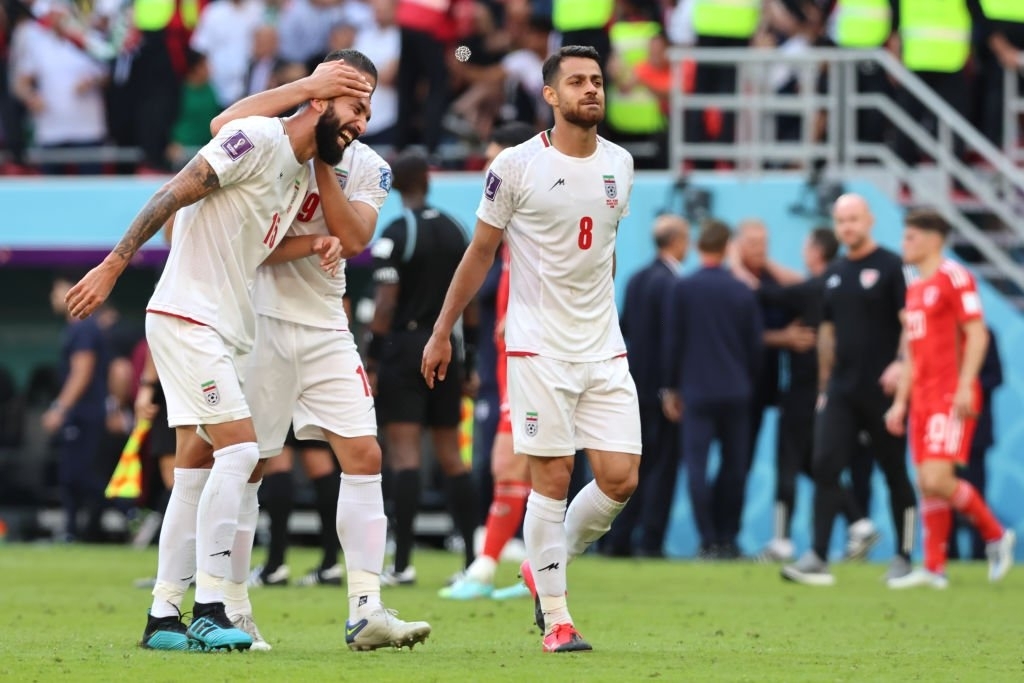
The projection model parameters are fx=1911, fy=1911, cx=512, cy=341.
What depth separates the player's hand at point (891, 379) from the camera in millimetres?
12250

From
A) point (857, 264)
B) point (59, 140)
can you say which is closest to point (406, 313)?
point (857, 264)

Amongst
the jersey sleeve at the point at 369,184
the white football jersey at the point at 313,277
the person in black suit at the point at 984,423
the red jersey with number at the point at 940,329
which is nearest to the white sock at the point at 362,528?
the white football jersey at the point at 313,277

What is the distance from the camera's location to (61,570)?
43.3 feet

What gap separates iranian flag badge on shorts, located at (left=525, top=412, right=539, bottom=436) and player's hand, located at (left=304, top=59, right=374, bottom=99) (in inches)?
56.2

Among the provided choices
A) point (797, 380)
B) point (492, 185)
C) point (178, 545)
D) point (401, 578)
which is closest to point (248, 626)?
point (178, 545)

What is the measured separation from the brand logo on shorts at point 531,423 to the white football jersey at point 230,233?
119 cm

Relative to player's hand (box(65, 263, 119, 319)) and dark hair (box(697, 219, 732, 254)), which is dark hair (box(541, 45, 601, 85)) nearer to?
player's hand (box(65, 263, 119, 319))

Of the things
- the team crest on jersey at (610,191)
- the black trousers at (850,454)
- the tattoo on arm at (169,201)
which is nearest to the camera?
the tattoo on arm at (169,201)

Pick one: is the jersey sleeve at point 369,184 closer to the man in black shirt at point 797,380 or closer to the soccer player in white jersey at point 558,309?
the soccer player in white jersey at point 558,309

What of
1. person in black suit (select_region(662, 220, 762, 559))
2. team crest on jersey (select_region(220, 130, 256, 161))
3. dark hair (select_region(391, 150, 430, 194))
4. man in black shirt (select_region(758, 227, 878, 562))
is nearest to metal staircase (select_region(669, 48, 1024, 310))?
man in black shirt (select_region(758, 227, 878, 562))

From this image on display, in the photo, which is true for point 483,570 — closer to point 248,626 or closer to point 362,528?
point 248,626

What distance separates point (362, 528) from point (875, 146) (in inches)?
391

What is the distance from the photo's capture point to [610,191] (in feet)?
25.3

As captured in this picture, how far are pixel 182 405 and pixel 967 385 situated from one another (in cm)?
591
